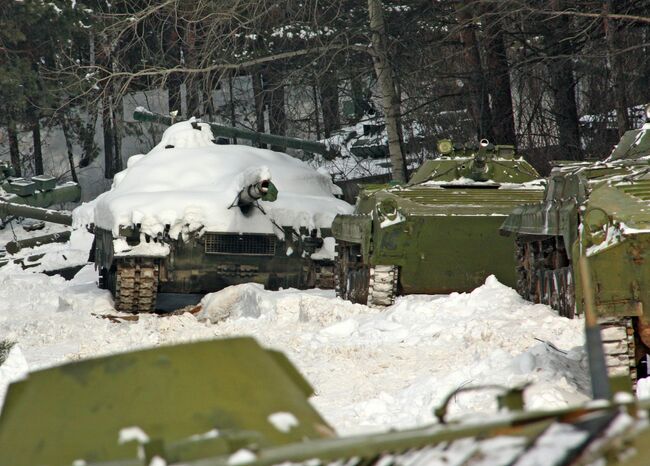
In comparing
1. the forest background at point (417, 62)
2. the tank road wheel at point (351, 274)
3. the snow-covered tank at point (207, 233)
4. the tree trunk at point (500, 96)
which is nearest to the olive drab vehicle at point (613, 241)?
the tank road wheel at point (351, 274)

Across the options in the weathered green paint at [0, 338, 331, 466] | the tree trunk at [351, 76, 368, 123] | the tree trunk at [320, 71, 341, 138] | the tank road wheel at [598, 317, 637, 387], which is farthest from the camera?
the tree trunk at [351, 76, 368, 123]

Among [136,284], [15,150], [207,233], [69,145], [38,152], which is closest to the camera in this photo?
[136,284]

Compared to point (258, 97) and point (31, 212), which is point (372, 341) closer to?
point (258, 97)

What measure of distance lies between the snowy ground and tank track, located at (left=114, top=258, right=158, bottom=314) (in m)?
0.29

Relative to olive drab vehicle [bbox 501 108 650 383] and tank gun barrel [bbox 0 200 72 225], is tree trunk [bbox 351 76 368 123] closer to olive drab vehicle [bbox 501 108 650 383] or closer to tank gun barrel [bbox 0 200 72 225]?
tank gun barrel [bbox 0 200 72 225]

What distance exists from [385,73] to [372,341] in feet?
34.4

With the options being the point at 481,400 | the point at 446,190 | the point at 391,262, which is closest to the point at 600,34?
the point at 446,190

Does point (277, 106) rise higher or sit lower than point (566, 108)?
higher

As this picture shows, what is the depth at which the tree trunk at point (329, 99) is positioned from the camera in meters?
21.0

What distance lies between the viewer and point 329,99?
74.8 feet

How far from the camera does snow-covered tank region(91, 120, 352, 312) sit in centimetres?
1505

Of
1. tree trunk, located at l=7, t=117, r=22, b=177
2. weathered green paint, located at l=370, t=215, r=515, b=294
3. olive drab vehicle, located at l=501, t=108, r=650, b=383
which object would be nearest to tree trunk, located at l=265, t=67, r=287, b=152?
weathered green paint, located at l=370, t=215, r=515, b=294

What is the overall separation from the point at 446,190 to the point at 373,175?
12562 mm

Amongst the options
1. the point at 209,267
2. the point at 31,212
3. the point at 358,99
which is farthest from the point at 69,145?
the point at 209,267
